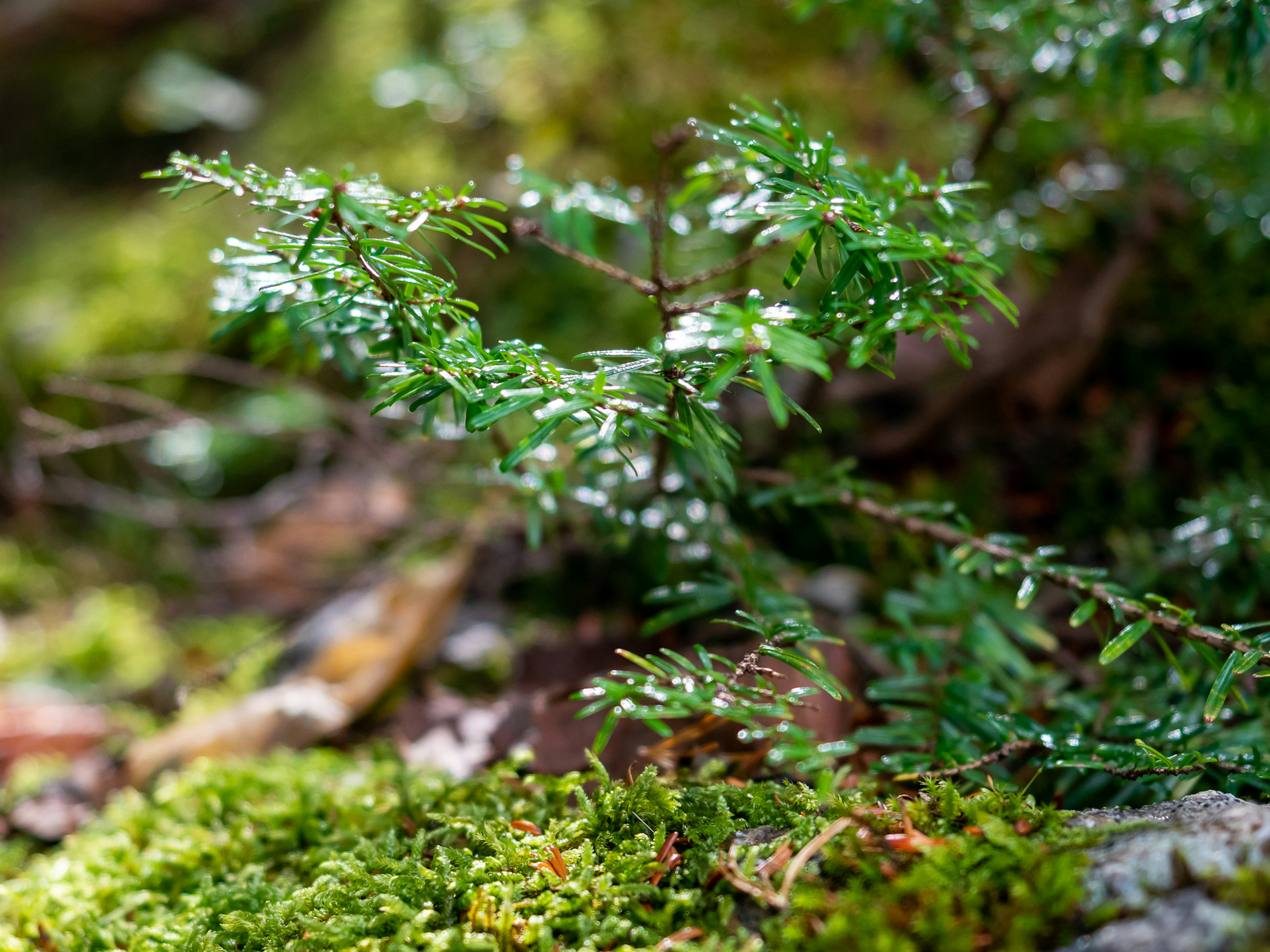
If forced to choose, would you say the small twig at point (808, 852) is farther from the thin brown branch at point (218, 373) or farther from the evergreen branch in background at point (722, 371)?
the thin brown branch at point (218, 373)

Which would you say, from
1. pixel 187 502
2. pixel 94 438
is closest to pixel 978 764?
pixel 94 438

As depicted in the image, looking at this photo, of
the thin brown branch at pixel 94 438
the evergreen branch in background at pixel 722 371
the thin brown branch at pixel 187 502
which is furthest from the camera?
the thin brown branch at pixel 187 502

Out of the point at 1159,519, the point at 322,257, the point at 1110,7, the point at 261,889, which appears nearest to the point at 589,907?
the point at 261,889

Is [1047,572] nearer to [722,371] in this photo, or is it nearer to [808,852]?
[808,852]

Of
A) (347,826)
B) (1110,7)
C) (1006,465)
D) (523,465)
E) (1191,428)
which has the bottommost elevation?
(347,826)

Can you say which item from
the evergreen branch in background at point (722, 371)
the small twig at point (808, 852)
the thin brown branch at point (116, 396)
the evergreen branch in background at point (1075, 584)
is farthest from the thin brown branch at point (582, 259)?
the thin brown branch at point (116, 396)

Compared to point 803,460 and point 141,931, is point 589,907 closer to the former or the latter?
point 141,931

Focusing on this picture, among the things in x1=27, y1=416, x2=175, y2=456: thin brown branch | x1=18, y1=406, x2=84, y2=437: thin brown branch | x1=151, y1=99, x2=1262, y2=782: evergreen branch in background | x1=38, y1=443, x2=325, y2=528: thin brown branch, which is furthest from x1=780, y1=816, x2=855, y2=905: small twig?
x1=38, y1=443, x2=325, y2=528: thin brown branch

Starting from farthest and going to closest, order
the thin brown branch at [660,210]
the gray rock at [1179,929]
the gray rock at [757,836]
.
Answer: the thin brown branch at [660,210] < the gray rock at [757,836] < the gray rock at [1179,929]
